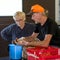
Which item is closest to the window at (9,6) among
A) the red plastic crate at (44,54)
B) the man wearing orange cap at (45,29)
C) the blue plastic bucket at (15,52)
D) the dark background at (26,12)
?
the dark background at (26,12)

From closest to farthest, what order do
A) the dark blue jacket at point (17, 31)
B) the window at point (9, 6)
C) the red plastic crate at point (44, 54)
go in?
the red plastic crate at point (44, 54), the dark blue jacket at point (17, 31), the window at point (9, 6)

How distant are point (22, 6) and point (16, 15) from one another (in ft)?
4.85

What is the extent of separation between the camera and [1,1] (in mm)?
4102

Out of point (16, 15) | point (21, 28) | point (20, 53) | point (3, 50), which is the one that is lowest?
point (3, 50)

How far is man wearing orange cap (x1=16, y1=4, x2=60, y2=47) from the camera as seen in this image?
2.30 meters

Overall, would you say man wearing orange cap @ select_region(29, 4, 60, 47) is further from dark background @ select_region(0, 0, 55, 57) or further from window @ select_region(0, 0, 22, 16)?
window @ select_region(0, 0, 22, 16)

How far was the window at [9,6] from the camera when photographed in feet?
13.5

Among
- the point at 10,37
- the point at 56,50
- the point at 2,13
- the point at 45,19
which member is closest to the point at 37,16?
the point at 45,19

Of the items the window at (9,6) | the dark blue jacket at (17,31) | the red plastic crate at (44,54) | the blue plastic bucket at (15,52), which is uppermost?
the window at (9,6)

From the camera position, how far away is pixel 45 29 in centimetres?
236

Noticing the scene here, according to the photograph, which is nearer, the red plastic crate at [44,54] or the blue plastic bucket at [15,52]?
the red plastic crate at [44,54]

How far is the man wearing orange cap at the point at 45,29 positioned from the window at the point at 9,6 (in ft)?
5.87

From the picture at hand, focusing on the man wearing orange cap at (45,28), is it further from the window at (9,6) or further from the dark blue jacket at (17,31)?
the window at (9,6)

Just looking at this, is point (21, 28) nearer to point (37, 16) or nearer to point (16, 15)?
point (16, 15)
